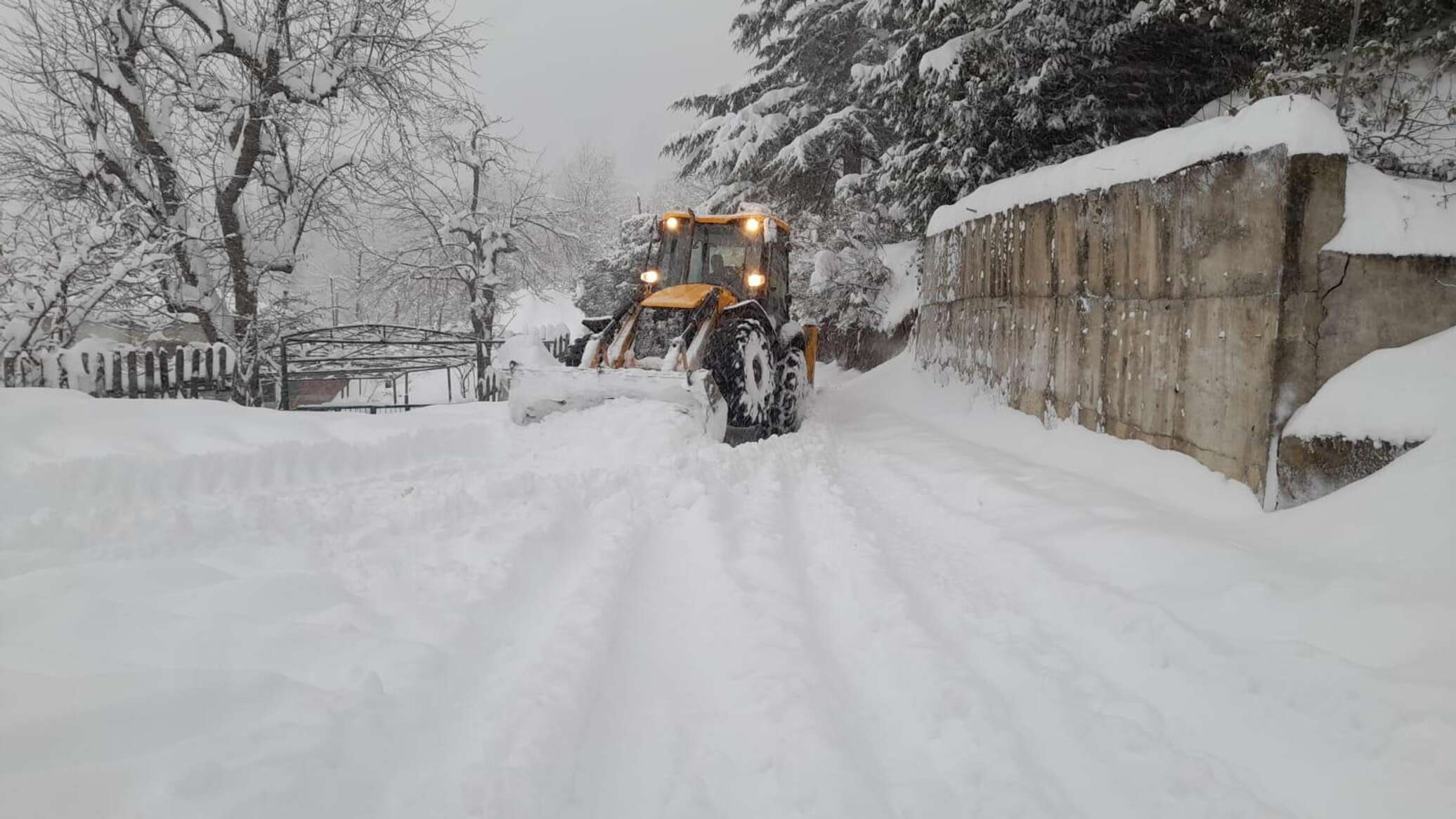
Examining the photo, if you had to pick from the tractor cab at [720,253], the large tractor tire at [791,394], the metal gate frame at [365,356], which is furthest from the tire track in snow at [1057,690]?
the metal gate frame at [365,356]

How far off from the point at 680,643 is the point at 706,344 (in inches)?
185

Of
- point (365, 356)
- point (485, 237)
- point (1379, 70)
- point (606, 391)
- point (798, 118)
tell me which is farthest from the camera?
point (485, 237)

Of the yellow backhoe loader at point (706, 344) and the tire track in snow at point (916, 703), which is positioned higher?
the yellow backhoe loader at point (706, 344)

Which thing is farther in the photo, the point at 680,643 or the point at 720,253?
the point at 720,253

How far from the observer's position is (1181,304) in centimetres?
474

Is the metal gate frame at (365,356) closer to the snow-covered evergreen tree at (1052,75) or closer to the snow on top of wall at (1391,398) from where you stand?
the snow-covered evergreen tree at (1052,75)

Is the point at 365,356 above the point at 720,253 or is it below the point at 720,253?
below

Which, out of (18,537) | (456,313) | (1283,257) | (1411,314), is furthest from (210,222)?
(456,313)

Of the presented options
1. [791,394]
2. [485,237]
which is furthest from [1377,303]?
[485,237]

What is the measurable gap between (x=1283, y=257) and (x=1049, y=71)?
208 inches

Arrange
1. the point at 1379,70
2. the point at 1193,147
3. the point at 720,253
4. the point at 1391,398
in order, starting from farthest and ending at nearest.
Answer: the point at 720,253
the point at 1379,70
the point at 1193,147
the point at 1391,398

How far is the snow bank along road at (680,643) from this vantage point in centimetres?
184

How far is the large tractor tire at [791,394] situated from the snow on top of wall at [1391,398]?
16.5ft

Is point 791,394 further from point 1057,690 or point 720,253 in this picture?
point 1057,690
